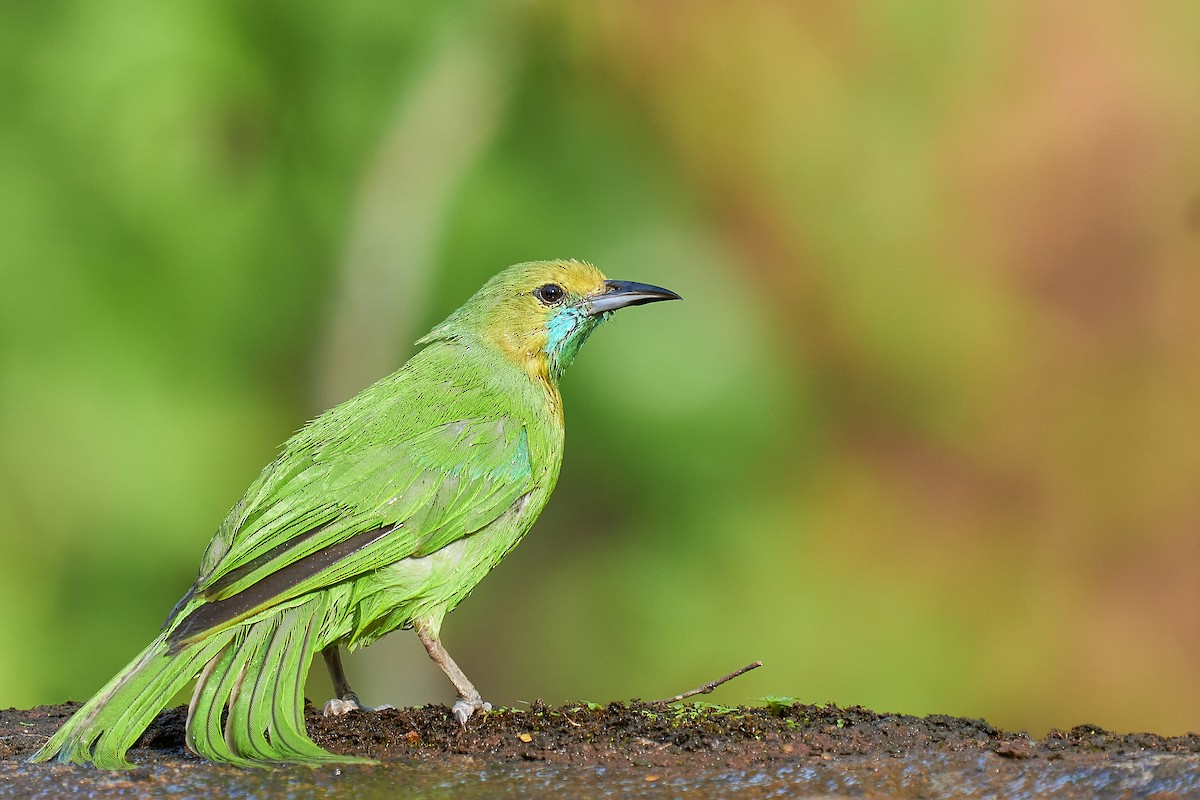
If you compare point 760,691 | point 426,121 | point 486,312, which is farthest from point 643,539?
point 426,121

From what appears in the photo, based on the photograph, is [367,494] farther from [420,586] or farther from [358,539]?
[420,586]

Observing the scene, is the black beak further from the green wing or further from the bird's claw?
the bird's claw

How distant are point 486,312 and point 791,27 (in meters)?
2.72

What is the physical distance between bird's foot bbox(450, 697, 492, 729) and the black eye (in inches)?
71.7

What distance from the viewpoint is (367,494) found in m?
4.17

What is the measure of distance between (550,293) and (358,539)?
63.9 inches

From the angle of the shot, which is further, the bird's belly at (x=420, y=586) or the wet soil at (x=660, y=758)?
the bird's belly at (x=420, y=586)

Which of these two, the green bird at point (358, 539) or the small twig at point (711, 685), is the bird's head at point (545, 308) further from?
the small twig at point (711, 685)

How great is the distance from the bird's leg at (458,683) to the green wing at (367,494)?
0.29 m

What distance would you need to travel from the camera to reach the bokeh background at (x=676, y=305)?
21.7ft

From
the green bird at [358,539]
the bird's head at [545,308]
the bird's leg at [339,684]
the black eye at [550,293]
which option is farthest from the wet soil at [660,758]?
the black eye at [550,293]

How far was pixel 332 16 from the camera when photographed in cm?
705

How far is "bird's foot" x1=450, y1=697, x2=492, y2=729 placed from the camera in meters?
3.64

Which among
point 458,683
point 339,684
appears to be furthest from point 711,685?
point 339,684
